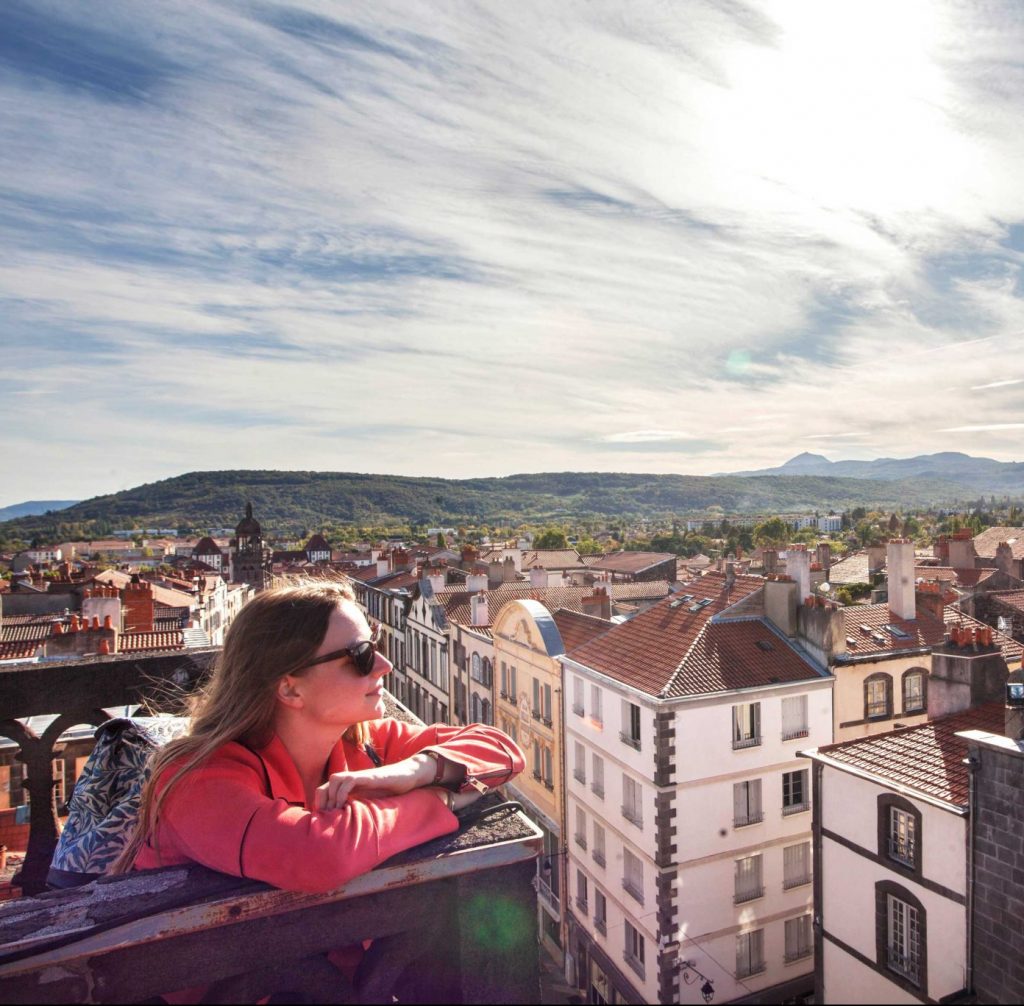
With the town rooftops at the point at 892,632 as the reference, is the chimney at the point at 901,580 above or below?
above

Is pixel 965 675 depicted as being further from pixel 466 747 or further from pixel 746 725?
pixel 466 747

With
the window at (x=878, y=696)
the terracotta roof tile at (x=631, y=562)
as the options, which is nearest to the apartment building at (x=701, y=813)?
the window at (x=878, y=696)

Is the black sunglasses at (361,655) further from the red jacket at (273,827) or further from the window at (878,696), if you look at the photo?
the window at (878,696)

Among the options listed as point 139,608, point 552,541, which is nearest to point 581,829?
point 139,608

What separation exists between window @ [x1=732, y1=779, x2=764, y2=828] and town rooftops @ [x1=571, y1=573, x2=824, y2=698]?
222cm

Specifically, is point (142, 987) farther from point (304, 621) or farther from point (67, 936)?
point (304, 621)

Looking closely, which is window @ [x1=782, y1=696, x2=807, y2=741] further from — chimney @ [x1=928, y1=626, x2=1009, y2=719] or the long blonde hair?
the long blonde hair

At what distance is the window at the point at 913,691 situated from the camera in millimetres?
18828

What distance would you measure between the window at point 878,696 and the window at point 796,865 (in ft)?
11.6

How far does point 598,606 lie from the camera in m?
24.4

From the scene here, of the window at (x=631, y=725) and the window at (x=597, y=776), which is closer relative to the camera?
the window at (x=631, y=725)

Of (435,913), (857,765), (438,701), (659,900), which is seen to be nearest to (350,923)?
(435,913)

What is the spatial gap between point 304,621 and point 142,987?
1.18 m

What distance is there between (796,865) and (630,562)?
59317 millimetres
